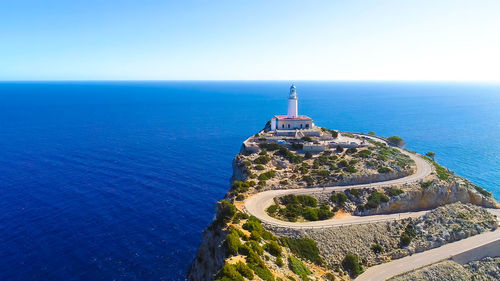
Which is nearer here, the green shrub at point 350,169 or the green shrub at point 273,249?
the green shrub at point 273,249

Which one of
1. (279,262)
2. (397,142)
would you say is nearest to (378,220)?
(279,262)

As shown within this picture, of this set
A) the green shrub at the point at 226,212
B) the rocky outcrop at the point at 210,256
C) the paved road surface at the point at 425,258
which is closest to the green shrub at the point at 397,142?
the paved road surface at the point at 425,258

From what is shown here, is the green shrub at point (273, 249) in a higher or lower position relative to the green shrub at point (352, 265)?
higher

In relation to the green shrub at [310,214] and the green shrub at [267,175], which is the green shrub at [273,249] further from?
the green shrub at [267,175]

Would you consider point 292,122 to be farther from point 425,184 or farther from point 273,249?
point 273,249

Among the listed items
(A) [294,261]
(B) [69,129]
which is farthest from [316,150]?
(B) [69,129]

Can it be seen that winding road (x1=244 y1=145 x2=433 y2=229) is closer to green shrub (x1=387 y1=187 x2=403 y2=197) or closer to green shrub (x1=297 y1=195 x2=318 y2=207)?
green shrub (x1=297 y1=195 x2=318 y2=207)

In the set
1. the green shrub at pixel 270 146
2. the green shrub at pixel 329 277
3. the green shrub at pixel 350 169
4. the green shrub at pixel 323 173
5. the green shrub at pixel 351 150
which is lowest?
the green shrub at pixel 329 277

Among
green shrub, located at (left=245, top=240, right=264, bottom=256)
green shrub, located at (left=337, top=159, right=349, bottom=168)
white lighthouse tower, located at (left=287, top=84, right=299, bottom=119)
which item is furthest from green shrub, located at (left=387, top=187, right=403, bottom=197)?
white lighthouse tower, located at (left=287, top=84, right=299, bottom=119)
